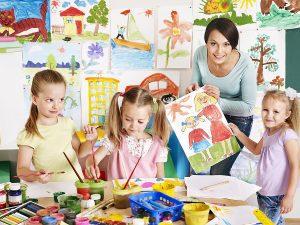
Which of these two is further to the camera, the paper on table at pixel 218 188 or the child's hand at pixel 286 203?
the child's hand at pixel 286 203

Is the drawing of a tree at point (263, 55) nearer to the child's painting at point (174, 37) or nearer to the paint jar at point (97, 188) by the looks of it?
the child's painting at point (174, 37)

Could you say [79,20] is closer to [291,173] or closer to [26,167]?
[26,167]

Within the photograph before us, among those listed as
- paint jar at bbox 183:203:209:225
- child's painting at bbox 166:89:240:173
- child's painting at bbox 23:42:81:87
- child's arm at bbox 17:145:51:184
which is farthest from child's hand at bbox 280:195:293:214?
child's painting at bbox 23:42:81:87

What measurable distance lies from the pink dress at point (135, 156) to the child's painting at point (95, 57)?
2.41 ft

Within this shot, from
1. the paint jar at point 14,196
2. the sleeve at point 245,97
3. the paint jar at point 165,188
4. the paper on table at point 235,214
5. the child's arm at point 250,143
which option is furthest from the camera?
the sleeve at point 245,97

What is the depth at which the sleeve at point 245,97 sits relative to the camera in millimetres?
2637

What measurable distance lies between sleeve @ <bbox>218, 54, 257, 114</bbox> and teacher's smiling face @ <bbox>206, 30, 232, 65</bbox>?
125 millimetres

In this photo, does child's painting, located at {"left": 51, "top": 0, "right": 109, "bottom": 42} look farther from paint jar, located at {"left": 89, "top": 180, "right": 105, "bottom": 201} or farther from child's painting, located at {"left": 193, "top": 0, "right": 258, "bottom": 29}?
paint jar, located at {"left": 89, "top": 180, "right": 105, "bottom": 201}

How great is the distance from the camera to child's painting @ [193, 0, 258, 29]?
2838mm

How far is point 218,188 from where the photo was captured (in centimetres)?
187

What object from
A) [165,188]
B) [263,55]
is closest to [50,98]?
[165,188]

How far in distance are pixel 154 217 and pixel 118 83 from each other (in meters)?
1.48

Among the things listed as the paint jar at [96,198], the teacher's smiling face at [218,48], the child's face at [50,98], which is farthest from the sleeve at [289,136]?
the child's face at [50,98]

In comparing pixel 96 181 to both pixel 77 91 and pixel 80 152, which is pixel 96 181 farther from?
pixel 77 91
